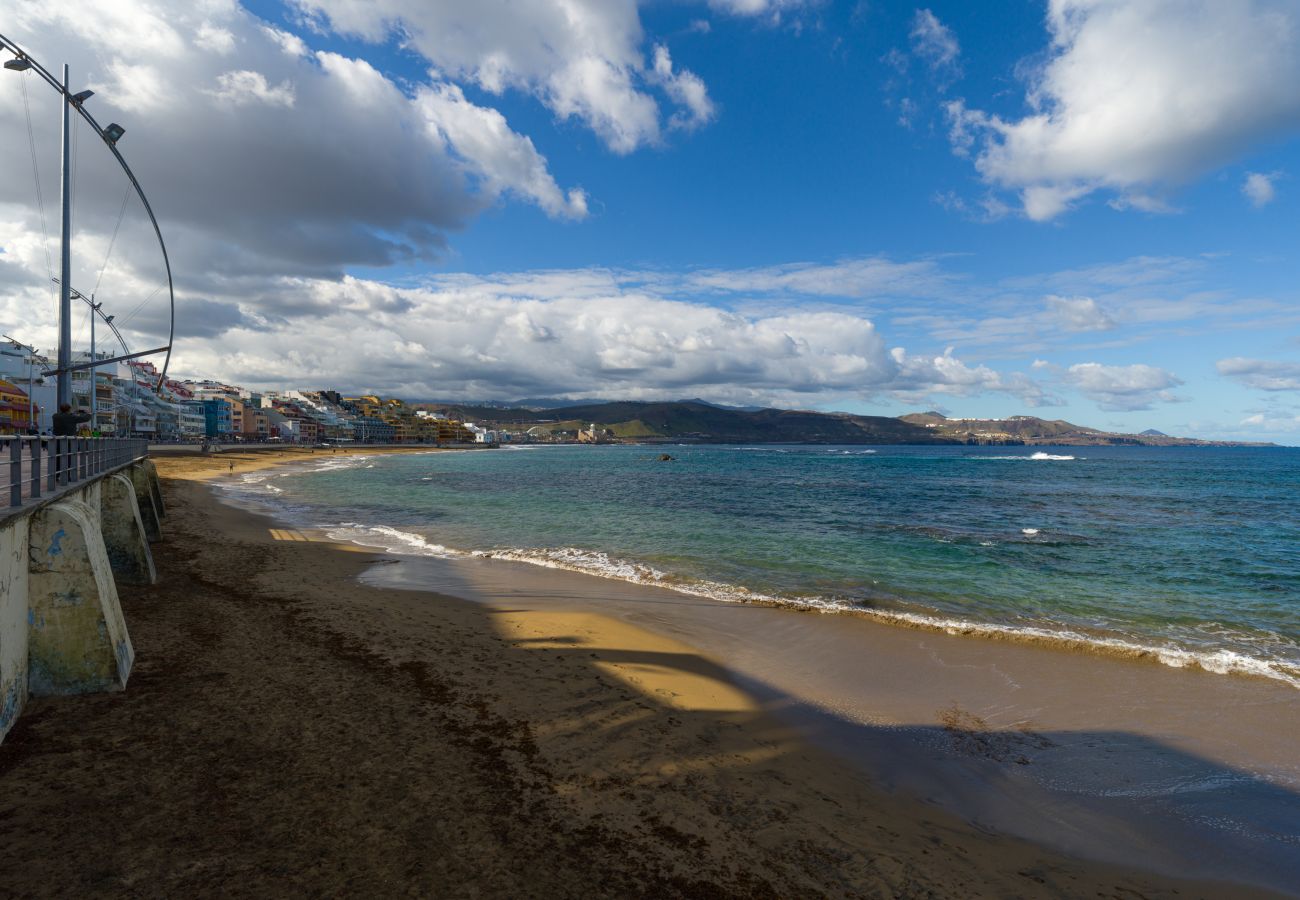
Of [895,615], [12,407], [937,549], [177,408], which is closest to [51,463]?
[895,615]

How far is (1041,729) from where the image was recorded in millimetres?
7664

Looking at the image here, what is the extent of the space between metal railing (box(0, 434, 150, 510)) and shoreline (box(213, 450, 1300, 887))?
738 cm

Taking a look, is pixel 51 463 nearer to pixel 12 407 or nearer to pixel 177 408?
pixel 12 407

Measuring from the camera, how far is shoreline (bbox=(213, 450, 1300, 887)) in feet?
18.6

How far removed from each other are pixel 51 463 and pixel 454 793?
304 inches

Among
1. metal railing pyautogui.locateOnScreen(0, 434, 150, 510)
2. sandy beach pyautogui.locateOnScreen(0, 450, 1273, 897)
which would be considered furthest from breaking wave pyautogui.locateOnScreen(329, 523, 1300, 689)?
metal railing pyautogui.locateOnScreen(0, 434, 150, 510)

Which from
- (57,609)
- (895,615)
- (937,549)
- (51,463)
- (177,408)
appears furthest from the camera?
(177,408)

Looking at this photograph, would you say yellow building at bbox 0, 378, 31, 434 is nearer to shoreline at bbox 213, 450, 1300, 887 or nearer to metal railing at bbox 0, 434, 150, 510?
metal railing at bbox 0, 434, 150, 510

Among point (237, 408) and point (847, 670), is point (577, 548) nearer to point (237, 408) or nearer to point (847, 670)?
point (847, 670)

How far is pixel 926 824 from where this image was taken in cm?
554

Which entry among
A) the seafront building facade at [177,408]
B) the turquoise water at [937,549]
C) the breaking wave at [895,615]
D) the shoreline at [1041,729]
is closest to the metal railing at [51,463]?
the shoreline at [1041,729]

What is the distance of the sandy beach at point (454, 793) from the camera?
4.18 metres

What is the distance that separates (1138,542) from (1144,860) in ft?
79.1

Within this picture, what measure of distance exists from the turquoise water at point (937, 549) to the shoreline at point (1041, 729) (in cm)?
147
